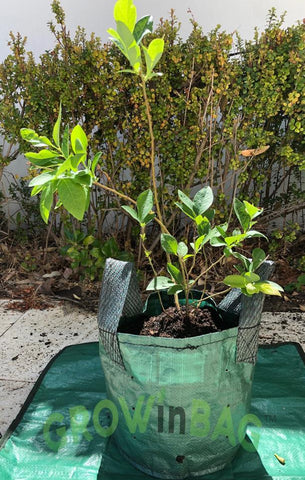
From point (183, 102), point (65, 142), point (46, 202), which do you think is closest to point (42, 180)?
point (46, 202)

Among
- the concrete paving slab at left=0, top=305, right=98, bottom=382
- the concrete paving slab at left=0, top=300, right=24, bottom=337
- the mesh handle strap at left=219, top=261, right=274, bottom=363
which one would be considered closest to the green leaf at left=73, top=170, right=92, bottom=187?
the mesh handle strap at left=219, top=261, right=274, bottom=363

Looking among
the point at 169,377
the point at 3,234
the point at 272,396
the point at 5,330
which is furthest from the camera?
the point at 3,234

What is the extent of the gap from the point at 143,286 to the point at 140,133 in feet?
3.27

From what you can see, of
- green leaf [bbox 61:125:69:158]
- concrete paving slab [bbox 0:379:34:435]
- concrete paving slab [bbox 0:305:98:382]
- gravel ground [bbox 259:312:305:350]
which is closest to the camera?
green leaf [bbox 61:125:69:158]

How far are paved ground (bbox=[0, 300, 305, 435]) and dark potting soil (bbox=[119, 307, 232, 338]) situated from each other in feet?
2.40

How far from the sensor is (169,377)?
1278 millimetres

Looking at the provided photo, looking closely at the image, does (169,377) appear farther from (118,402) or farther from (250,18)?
(250,18)

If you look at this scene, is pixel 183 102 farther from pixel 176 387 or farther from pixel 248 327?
pixel 176 387

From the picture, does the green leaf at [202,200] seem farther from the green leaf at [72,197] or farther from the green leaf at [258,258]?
the green leaf at [72,197]

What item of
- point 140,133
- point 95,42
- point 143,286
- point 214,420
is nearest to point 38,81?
point 95,42

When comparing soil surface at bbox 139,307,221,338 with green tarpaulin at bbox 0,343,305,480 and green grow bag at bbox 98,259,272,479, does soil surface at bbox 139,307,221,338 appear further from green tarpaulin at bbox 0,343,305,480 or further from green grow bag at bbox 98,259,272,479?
green tarpaulin at bbox 0,343,305,480

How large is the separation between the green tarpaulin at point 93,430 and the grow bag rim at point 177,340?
34 cm

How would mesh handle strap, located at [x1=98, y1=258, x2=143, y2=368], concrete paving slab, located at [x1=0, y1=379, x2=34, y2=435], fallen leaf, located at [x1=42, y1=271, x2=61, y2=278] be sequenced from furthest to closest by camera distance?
fallen leaf, located at [x1=42, y1=271, x2=61, y2=278] < concrete paving slab, located at [x1=0, y1=379, x2=34, y2=435] < mesh handle strap, located at [x1=98, y1=258, x2=143, y2=368]

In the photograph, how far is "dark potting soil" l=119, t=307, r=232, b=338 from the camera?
139 centimetres
